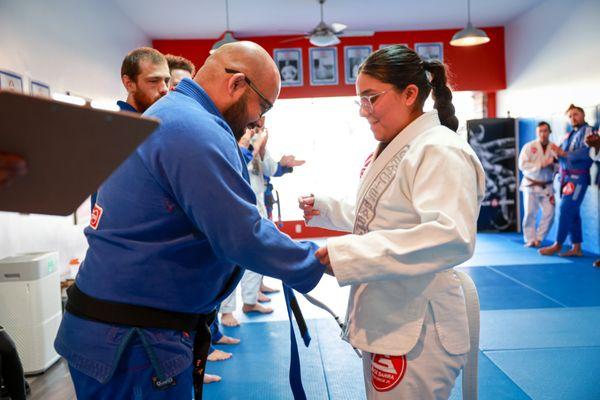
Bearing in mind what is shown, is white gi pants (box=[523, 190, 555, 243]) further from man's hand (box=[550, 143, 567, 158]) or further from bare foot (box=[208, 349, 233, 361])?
bare foot (box=[208, 349, 233, 361])

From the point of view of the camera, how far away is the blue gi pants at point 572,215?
6957 millimetres

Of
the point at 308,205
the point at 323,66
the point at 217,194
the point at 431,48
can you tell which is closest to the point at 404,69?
the point at 308,205

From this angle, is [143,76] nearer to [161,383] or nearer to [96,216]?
[96,216]

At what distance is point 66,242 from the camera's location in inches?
209

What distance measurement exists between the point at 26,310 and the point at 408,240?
Result: 3.28 m

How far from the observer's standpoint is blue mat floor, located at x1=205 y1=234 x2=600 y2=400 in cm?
313

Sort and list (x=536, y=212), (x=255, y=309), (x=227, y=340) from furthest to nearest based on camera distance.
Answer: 1. (x=536, y=212)
2. (x=255, y=309)
3. (x=227, y=340)

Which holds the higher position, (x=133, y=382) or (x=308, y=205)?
(x=308, y=205)

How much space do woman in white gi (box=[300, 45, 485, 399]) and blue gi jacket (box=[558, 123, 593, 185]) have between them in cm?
615

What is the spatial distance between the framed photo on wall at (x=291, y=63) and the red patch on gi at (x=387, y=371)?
345 inches

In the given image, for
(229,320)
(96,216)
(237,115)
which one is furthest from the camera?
(229,320)

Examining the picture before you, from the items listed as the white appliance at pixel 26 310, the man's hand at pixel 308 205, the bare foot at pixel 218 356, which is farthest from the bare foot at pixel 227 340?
the man's hand at pixel 308 205

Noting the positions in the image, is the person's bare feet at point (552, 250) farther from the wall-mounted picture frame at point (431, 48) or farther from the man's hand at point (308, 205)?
the man's hand at point (308, 205)

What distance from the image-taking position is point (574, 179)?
22.9 ft
